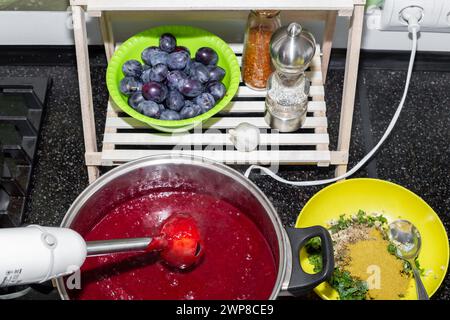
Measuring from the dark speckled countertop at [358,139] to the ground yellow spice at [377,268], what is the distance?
100 mm

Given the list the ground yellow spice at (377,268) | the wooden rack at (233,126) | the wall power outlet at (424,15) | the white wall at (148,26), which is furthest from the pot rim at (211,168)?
the wall power outlet at (424,15)

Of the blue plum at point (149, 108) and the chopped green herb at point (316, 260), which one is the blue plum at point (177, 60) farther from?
the chopped green herb at point (316, 260)

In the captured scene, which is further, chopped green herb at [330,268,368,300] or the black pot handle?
chopped green herb at [330,268,368,300]

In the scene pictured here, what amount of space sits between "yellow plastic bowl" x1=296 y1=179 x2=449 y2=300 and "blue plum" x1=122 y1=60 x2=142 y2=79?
37 centimetres

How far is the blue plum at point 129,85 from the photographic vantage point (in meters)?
1.16

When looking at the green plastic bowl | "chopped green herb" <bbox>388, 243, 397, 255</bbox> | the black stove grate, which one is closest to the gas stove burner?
the black stove grate

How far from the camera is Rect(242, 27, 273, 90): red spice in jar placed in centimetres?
118

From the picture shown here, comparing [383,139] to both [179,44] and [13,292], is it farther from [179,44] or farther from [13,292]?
[13,292]

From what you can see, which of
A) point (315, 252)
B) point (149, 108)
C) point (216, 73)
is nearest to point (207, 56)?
point (216, 73)

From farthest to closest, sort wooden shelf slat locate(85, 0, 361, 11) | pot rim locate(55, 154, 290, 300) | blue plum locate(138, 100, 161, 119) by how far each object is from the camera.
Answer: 1. blue plum locate(138, 100, 161, 119)
2. wooden shelf slat locate(85, 0, 361, 11)
3. pot rim locate(55, 154, 290, 300)

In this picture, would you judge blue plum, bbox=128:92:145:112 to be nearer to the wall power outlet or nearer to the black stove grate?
the black stove grate

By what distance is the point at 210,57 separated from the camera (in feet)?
3.88

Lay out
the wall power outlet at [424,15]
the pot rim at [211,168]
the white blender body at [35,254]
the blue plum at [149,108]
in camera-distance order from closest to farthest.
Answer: the white blender body at [35,254] → the pot rim at [211,168] → the blue plum at [149,108] → the wall power outlet at [424,15]

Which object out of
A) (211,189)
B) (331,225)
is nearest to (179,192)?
(211,189)
